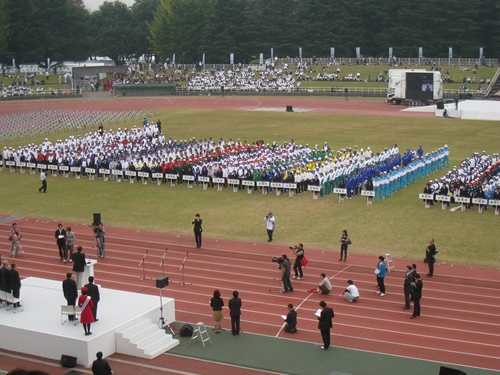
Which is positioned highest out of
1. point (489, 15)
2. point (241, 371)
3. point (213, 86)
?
point (489, 15)

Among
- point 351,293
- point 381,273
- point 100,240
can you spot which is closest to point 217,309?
point 351,293

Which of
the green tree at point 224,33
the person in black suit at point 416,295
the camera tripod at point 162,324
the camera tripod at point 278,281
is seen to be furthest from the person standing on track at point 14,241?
the green tree at point 224,33

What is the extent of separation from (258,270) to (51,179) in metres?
21.1

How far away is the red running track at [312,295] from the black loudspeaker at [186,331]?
0.97m

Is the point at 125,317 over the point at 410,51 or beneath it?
beneath

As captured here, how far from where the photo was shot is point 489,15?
100688 millimetres

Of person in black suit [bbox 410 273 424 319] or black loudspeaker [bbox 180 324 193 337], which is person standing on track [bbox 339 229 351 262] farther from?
black loudspeaker [bbox 180 324 193 337]

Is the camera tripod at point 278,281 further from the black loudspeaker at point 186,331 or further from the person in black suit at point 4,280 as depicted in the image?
the person in black suit at point 4,280

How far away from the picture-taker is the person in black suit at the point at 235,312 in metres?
17.1

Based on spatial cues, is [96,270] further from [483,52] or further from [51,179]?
[483,52]

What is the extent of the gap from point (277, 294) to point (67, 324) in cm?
648

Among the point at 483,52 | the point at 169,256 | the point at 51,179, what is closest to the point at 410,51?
the point at 483,52

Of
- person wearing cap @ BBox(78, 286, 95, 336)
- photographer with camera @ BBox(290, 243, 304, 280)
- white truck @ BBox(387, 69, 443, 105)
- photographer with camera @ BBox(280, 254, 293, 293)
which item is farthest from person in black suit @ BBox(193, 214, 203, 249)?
white truck @ BBox(387, 69, 443, 105)

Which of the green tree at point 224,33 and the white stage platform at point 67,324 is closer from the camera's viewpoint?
the white stage platform at point 67,324
